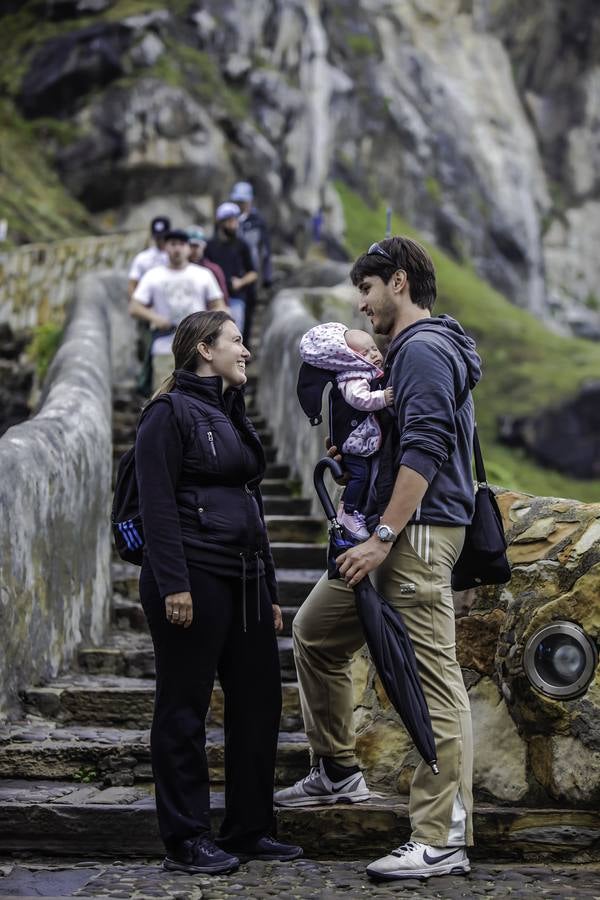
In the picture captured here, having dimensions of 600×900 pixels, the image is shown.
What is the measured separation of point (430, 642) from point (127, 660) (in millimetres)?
2660

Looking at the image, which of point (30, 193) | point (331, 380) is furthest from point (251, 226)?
point (30, 193)

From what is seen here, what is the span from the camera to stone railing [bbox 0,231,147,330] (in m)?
17.7

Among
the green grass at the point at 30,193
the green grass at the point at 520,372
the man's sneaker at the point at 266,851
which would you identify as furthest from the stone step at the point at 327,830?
the green grass at the point at 520,372

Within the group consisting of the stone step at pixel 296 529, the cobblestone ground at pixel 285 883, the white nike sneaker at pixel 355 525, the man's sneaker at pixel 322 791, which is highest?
the stone step at pixel 296 529

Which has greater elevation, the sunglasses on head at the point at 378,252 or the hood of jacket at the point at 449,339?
the sunglasses on head at the point at 378,252

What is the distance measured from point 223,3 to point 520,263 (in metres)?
23.9

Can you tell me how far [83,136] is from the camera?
91.5ft

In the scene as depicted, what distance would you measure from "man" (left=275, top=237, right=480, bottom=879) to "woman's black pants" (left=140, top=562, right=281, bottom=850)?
0.19 meters

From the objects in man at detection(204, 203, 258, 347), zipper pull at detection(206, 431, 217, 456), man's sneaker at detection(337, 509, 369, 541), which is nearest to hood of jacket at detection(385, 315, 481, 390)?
man's sneaker at detection(337, 509, 369, 541)

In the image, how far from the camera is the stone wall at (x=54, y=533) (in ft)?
19.5

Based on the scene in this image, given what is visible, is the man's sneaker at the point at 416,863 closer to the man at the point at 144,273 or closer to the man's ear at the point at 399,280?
the man's ear at the point at 399,280

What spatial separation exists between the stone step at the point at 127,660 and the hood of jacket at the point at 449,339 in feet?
7.23

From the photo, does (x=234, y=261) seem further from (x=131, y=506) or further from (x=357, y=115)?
(x=357, y=115)

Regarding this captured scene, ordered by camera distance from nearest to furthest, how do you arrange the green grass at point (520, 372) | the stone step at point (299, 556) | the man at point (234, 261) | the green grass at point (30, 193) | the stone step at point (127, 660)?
1. the stone step at point (127, 660)
2. the stone step at point (299, 556)
3. the man at point (234, 261)
4. the green grass at point (30, 193)
5. the green grass at point (520, 372)
